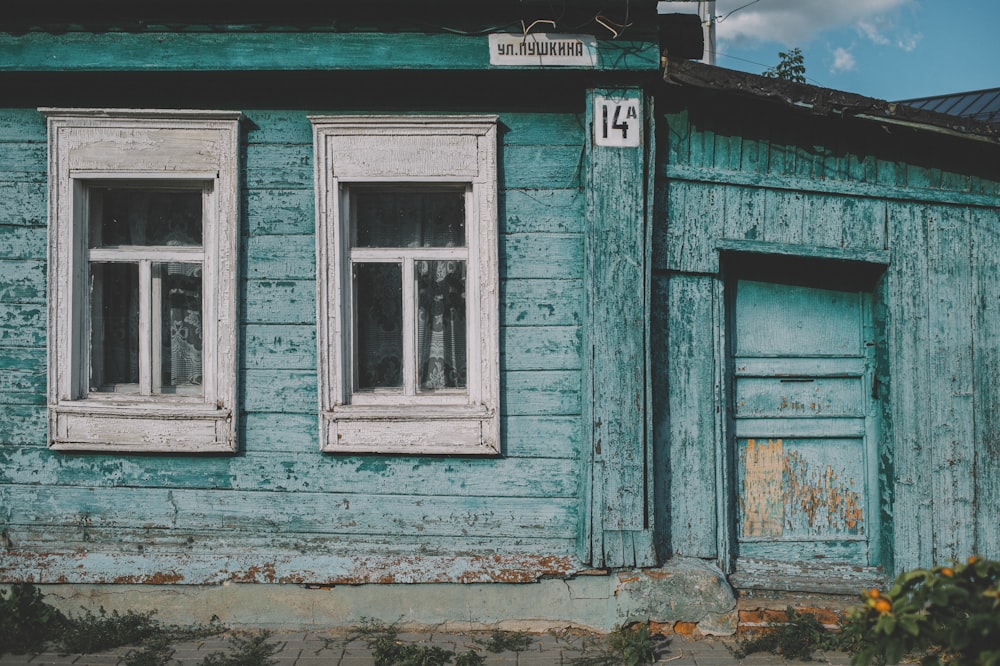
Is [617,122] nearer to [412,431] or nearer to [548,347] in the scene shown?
[548,347]

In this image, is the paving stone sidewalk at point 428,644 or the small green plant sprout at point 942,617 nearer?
the small green plant sprout at point 942,617

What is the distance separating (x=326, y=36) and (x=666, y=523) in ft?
10.9

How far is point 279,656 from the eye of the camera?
412 cm

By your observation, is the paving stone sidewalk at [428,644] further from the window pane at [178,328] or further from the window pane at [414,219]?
the window pane at [414,219]

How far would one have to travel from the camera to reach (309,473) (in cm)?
454

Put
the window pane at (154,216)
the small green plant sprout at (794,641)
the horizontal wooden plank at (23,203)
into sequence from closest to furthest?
the small green plant sprout at (794,641), the horizontal wooden plank at (23,203), the window pane at (154,216)

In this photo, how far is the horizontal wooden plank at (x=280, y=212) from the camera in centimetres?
454

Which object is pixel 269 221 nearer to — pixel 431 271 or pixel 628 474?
pixel 431 271

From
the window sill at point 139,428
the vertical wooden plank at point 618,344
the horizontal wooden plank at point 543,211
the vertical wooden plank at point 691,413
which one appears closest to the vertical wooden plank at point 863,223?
the vertical wooden plank at point 691,413

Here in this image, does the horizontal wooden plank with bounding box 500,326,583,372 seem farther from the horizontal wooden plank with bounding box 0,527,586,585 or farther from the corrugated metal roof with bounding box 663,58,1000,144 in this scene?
the corrugated metal roof with bounding box 663,58,1000,144

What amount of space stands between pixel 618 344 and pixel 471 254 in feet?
3.18

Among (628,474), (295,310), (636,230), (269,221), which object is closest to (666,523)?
(628,474)

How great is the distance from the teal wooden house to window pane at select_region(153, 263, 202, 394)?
0.07m

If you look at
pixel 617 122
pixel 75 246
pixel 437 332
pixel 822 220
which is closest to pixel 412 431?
pixel 437 332
